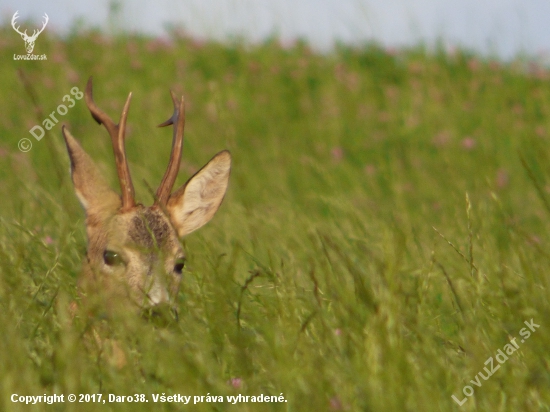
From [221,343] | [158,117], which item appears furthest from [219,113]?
[158,117]

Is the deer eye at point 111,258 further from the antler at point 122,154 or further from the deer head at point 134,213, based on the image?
the antler at point 122,154

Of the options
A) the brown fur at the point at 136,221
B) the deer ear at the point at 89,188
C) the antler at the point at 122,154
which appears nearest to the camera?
the brown fur at the point at 136,221

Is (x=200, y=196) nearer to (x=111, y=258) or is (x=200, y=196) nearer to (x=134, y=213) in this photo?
(x=134, y=213)

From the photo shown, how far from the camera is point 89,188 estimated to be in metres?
3.93

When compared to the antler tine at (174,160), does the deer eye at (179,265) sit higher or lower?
lower

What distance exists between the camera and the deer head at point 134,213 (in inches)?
134

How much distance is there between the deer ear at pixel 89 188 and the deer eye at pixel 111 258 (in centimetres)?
35

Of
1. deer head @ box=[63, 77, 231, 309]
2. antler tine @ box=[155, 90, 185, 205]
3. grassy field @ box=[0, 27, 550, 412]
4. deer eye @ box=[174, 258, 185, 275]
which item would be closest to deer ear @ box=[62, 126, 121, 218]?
deer head @ box=[63, 77, 231, 309]

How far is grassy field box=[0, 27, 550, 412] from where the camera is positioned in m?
2.29

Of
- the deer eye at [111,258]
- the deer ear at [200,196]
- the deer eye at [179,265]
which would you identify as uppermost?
the deer ear at [200,196]
